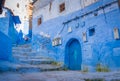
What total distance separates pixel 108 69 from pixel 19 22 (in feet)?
52.3

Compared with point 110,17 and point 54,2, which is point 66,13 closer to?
point 54,2

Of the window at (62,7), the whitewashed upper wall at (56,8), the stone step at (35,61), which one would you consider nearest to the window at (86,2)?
the whitewashed upper wall at (56,8)

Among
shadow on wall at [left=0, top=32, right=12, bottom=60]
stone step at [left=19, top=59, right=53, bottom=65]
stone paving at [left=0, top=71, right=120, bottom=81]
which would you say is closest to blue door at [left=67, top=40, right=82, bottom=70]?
stone step at [left=19, top=59, right=53, bottom=65]

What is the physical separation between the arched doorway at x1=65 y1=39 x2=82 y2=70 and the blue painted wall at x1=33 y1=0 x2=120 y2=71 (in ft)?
0.90

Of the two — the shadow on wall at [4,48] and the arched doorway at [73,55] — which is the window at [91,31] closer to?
the arched doorway at [73,55]

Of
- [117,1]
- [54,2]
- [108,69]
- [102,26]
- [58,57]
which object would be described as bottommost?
[108,69]

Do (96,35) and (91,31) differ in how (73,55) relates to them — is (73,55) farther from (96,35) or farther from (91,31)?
(96,35)

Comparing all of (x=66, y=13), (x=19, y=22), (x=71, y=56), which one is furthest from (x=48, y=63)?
(x=19, y=22)

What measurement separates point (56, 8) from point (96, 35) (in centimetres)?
475

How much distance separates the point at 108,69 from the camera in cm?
895

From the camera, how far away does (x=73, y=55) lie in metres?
11.7

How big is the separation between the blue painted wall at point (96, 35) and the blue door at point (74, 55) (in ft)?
1.29

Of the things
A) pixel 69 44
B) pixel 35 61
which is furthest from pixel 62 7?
pixel 35 61

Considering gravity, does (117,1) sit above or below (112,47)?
above
